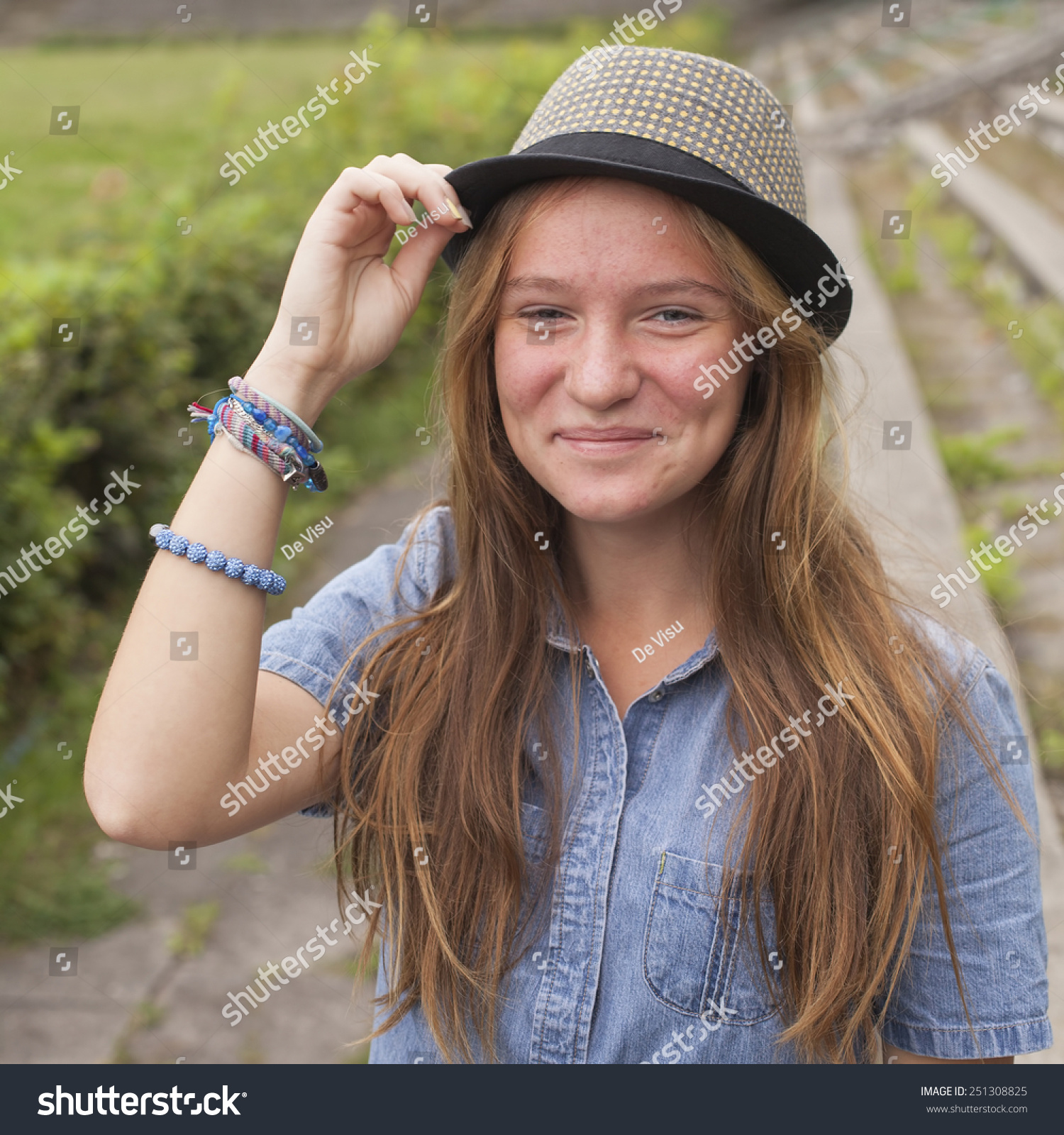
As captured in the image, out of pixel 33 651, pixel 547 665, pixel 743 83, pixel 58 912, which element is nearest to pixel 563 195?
pixel 743 83

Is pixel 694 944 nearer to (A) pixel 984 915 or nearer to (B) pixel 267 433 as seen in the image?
(A) pixel 984 915

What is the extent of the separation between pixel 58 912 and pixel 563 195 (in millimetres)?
2616

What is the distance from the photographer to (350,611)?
1.62m

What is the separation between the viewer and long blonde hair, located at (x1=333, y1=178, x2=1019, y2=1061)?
143cm

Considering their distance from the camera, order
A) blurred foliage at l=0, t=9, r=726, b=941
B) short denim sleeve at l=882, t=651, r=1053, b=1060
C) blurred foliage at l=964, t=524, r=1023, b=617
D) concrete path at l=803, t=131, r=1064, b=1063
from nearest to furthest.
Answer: short denim sleeve at l=882, t=651, r=1053, b=1060 → concrete path at l=803, t=131, r=1064, b=1063 → blurred foliage at l=0, t=9, r=726, b=941 → blurred foliage at l=964, t=524, r=1023, b=617

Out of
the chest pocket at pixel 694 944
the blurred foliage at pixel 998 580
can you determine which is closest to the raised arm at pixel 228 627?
the chest pocket at pixel 694 944

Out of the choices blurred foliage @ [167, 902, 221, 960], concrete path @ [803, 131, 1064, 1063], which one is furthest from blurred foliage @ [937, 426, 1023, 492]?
blurred foliage @ [167, 902, 221, 960]

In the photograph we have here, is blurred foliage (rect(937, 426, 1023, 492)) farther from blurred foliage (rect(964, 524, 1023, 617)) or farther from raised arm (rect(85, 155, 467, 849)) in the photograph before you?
raised arm (rect(85, 155, 467, 849))

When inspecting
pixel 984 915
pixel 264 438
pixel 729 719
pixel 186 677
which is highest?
pixel 264 438

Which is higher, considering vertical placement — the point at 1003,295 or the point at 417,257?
the point at 1003,295

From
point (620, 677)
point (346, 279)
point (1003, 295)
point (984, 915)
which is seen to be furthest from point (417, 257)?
point (1003, 295)

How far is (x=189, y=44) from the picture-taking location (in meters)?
18.3

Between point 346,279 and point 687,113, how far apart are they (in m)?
0.50

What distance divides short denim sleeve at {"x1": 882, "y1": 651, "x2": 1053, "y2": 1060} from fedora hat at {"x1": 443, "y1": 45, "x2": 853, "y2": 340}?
24.0 inches
